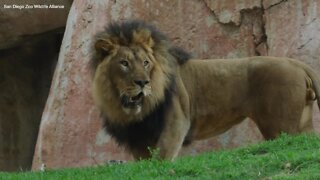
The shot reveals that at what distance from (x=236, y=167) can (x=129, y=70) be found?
1790mm

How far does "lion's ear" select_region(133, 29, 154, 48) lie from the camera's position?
826 cm

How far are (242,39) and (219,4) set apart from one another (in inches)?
19.9

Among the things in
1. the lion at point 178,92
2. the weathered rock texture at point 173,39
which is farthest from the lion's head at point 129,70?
the weathered rock texture at point 173,39

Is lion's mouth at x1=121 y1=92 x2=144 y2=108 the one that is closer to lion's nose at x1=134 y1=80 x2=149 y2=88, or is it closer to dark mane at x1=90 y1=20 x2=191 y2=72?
lion's nose at x1=134 y1=80 x2=149 y2=88

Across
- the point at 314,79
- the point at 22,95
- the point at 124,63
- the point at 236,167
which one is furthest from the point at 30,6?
the point at 236,167

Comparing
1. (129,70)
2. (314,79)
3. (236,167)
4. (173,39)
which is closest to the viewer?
(236,167)

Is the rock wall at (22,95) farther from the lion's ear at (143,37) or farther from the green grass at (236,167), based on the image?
the green grass at (236,167)

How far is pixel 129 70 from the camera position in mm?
7965

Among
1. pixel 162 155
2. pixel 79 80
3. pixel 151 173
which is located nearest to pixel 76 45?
pixel 79 80

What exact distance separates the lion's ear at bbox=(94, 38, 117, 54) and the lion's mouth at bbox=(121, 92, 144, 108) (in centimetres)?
50

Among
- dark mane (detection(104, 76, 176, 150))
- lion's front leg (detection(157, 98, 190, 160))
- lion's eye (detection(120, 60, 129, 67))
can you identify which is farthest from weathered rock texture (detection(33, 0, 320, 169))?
lion's eye (detection(120, 60, 129, 67))

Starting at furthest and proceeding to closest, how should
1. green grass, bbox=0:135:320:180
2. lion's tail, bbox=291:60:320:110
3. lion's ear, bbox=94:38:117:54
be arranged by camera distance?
1. lion's tail, bbox=291:60:320:110
2. lion's ear, bbox=94:38:117:54
3. green grass, bbox=0:135:320:180

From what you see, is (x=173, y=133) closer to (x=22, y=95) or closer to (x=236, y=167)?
(x=236, y=167)

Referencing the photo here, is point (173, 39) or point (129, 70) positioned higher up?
point (129, 70)
